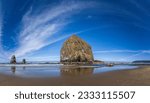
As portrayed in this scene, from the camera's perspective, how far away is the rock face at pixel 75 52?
32103mm

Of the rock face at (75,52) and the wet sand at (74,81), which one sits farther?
the rock face at (75,52)

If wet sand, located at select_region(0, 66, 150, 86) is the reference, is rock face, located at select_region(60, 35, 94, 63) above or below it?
Answer: above

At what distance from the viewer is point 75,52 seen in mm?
34875

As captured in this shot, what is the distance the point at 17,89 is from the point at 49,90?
108 cm

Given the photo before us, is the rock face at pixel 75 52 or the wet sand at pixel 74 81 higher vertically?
the rock face at pixel 75 52

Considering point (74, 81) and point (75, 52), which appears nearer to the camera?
point (74, 81)

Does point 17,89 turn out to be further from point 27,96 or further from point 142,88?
point 142,88

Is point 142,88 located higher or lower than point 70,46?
lower

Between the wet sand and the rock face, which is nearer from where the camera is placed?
the wet sand

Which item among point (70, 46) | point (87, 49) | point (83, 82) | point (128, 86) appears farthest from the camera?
point (70, 46)

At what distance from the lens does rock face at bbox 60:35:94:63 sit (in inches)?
1264

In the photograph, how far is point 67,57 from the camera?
32.2 m

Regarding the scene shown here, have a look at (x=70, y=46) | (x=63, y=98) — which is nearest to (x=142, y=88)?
(x=63, y=98)

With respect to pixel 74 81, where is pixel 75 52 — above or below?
above
